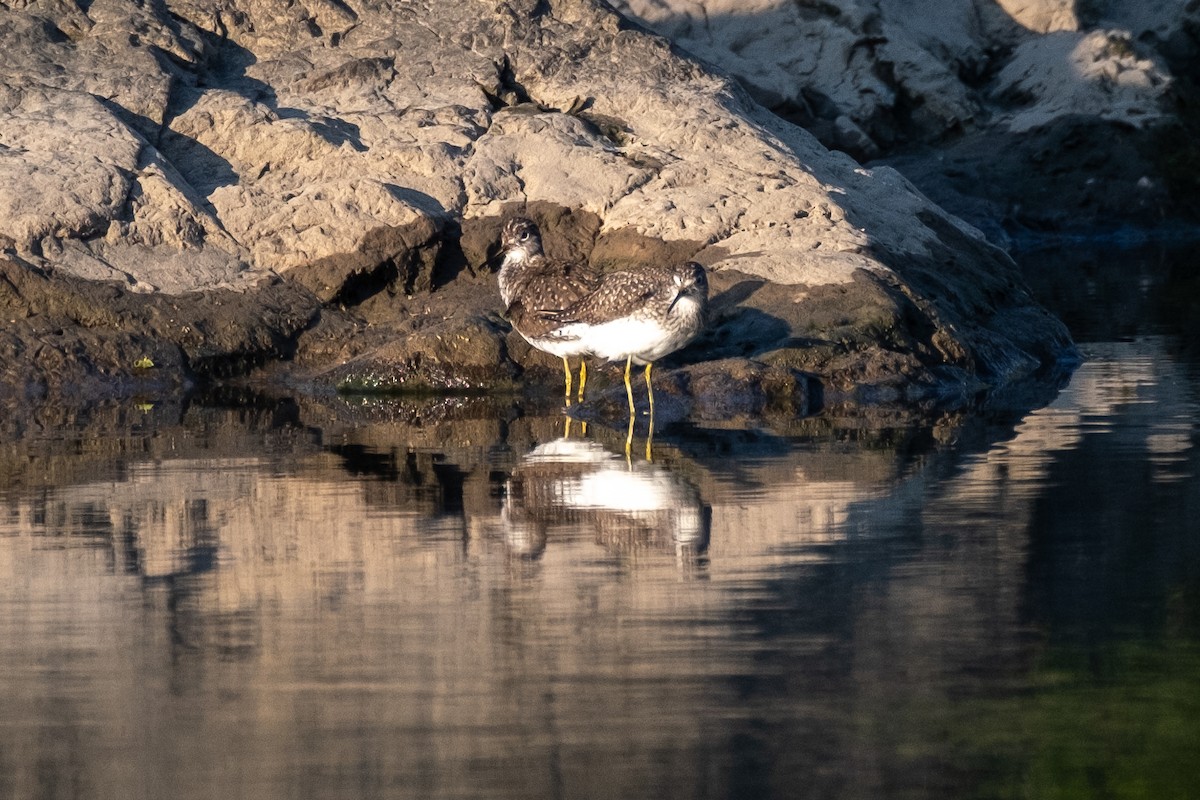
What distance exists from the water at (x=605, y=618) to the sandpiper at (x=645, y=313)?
1313mm

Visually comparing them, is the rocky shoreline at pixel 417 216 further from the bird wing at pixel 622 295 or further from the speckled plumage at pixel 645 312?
the bird wing at pixel 622 295

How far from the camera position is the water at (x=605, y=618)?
4.98 metres

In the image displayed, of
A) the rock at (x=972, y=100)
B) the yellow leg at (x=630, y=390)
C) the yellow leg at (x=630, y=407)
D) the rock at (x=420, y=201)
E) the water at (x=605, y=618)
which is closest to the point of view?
the water at (x=605, y=618)

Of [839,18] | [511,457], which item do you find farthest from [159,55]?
[839,18]

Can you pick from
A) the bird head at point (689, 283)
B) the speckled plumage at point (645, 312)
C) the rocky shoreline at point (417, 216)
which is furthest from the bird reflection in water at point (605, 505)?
the rocky shoreline at point (417, 216)

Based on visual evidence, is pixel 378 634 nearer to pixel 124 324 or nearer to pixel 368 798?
pixel 368 798

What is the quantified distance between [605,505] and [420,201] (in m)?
6.92

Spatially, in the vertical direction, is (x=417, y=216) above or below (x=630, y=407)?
above

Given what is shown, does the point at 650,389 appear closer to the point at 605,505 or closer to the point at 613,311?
the point at 613,311

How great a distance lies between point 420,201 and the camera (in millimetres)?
15156

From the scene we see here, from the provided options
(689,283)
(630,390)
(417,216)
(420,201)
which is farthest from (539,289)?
(420,201)

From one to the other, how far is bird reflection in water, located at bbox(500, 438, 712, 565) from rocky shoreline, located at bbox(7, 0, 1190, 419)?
8.42 ft

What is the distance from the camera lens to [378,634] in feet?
20.6

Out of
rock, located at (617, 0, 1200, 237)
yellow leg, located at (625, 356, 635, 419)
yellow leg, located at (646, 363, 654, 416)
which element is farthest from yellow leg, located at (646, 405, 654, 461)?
rock, located at (617, 0, 1200, 237)
